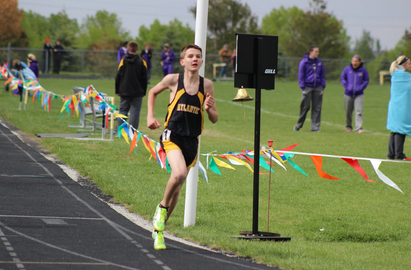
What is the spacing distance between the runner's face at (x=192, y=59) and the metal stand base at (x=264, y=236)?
185 centimetres

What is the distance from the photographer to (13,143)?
12812 mm

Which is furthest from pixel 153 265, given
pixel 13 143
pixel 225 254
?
pixel 13 143

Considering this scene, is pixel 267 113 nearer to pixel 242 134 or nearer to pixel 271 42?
pixel 242 134

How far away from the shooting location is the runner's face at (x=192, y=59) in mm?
5910

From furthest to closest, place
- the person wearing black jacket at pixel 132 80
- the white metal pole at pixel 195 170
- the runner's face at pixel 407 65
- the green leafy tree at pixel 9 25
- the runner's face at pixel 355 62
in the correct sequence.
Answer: the green leafy tree at pixel 9 25 < the runner's face at pixel 355 62 < the person wearing black jacket at pixel 132 80 < the runner's face at pixel 407 65 < the white metal pole at pixel 195 170

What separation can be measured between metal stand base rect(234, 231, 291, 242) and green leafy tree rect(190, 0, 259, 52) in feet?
223

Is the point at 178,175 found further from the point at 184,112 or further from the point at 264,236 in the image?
the point at 264,236

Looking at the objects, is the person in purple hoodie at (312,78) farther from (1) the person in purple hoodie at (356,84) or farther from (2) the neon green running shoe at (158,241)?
(2) the neon green running shoe at (158,241)

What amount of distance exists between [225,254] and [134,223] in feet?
4.90

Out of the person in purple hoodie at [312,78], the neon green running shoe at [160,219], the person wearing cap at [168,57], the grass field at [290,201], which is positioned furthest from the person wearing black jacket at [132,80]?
the person wearing cap at [168,57]

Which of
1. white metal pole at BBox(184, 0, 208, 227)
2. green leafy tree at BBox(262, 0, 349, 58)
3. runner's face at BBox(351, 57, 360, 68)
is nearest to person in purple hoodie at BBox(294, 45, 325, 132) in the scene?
runner's face at BBox(351, 57, 360, 68)

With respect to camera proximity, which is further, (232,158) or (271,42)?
(232,158)

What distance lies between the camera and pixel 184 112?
19.3ft

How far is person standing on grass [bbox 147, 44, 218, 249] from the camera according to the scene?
584cm
